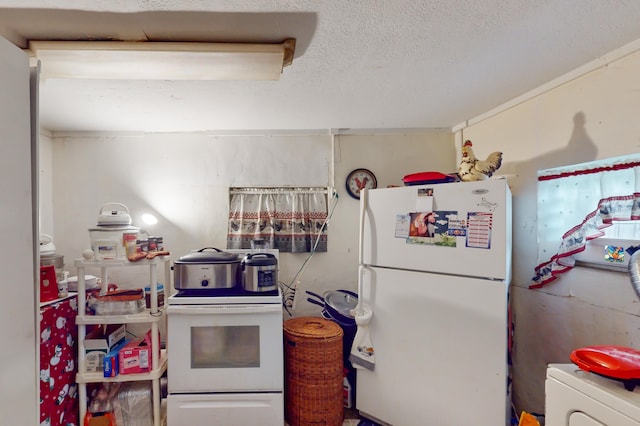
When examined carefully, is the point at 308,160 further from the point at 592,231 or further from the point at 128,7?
the point at 592,231

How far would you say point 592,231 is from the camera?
4.81 feet

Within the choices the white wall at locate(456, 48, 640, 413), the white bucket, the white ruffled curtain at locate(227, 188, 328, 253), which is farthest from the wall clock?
the white bucket

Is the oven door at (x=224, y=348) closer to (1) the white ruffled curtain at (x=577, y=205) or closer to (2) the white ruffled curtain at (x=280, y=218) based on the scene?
(2) the white ruffled curtain at (x=280, y=218)

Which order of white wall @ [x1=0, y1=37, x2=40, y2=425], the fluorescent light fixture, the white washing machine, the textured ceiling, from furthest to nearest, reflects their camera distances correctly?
the fluorescent light fixture → the textured ceiling → the white washing machine → white wall @ [x1=0, y1=37, x2=40, y2=425]

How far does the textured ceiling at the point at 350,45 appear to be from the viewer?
1.04 m

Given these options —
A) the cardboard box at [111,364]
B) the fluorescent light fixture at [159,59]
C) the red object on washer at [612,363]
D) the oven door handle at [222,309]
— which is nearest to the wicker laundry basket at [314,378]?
the oven door handle at [222,309]

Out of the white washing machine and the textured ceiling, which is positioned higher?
the textured ceiling

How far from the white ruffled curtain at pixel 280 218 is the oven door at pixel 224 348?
0.85 m

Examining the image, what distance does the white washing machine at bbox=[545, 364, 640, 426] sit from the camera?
0.80m

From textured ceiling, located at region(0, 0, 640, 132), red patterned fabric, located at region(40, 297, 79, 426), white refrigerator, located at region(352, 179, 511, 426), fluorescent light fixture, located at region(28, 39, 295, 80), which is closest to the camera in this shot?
textured ceiling, located at region(0, 0, 640, 132)

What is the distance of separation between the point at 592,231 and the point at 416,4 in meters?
1.35

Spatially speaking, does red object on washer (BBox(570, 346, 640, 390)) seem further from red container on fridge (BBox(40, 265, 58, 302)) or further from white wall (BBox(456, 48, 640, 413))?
red container on fridge (BBox(40, 265, 58, 302))

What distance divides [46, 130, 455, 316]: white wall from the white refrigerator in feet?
2.42

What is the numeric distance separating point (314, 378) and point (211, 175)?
175 cm
